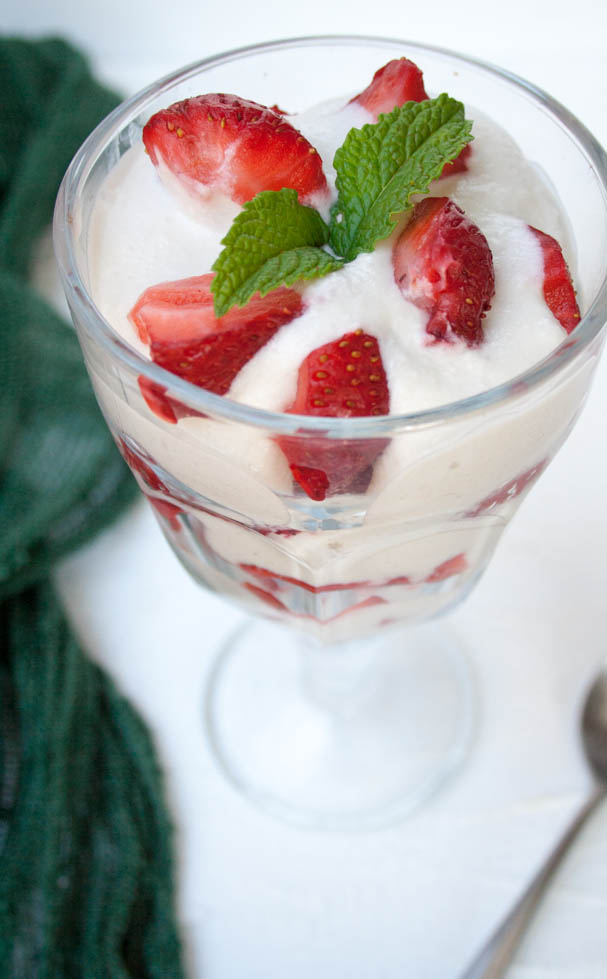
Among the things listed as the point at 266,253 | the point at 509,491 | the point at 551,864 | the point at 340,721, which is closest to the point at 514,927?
the point at 551,864

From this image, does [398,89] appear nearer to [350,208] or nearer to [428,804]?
[350,208]

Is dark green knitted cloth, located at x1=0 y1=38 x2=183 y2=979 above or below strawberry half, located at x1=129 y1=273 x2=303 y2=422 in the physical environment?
below

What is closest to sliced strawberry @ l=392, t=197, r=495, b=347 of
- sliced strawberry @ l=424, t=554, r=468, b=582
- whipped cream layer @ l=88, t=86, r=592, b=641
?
whipped cream layer @ l=88, t=86, r=592, b=641

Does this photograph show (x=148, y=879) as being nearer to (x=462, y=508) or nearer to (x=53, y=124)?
(x=462, y=508)


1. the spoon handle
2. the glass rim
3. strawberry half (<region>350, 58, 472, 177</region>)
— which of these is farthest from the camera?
the spoon handle

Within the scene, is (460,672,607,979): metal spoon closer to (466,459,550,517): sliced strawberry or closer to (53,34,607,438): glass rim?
(466,459,550,517): sliced strawberry

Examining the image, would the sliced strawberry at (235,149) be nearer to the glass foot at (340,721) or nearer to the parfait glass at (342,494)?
the parfait glass at (342,494)
